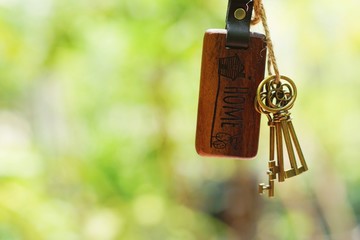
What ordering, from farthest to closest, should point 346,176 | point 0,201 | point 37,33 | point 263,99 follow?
point 346,176
point 37,33
point 0,201
point 263,99

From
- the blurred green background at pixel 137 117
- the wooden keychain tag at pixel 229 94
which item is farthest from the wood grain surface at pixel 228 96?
the blurred green background at pixel 137 117

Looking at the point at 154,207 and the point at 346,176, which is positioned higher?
the point at 346,176

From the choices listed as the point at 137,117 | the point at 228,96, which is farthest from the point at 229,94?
the point at 137,117

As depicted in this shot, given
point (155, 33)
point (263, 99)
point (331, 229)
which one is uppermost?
point (155, 33)

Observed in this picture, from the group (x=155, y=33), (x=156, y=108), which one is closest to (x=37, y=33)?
(x=155, y=33)

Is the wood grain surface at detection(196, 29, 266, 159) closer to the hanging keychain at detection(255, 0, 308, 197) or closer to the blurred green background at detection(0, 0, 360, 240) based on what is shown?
the hanging keychain at detection(255, 0, 308, 197)

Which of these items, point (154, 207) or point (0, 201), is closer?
point (0, 201)

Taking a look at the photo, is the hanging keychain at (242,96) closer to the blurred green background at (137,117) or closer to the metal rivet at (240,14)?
the metal rivet at (240,14)

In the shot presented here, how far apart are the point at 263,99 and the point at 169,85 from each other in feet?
3.70

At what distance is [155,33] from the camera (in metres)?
1.55

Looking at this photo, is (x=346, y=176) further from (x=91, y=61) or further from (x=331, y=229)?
(x=91, y=61)

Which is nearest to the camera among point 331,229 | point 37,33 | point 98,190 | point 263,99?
point 263,99

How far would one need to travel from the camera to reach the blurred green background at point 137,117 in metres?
1.50

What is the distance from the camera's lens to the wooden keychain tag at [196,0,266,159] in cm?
56
